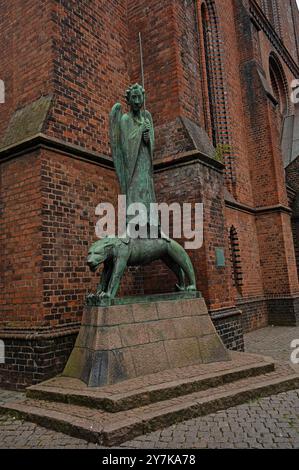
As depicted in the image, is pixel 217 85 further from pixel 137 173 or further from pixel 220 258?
pixel 137 173

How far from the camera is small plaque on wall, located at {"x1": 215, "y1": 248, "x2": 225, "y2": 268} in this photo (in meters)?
7.62

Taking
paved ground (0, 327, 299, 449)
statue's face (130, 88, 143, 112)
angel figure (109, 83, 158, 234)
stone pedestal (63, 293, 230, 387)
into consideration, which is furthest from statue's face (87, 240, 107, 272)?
statue's face (130, 88, 143, 112)

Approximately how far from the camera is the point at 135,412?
154 inches

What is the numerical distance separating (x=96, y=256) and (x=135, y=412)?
6.39 feet

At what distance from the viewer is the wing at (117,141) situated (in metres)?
5.79

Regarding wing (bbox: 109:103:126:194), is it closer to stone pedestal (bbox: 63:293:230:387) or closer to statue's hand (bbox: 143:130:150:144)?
statue's hand (bbox: 143:130:150:144)

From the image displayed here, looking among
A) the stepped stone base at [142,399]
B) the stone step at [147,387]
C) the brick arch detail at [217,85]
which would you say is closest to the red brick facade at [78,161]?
the brick arch detail at [217,85]

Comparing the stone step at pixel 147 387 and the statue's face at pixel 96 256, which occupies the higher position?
the statue's face at pixel 96 256

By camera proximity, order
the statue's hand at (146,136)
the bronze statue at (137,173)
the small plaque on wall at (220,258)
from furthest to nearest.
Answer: the small plaque on wall at (220,258) → the statue's hand at (146,136) → the bronze statue at (137,173)

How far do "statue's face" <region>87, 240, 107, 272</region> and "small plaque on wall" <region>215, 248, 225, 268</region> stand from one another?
3.05 m

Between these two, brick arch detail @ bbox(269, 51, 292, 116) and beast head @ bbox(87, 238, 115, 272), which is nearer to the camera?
beast head @ bbox(87, 238, 115, 272)

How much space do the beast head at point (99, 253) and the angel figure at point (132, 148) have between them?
2.36ft

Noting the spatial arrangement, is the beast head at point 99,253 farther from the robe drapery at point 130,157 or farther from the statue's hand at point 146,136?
the statue's hand at point 146,136

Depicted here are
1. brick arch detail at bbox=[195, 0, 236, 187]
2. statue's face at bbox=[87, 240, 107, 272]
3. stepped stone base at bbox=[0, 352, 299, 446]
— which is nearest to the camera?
stepped stone base at bbox=[0, 352, 299, 446]
